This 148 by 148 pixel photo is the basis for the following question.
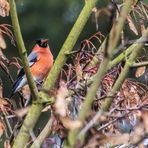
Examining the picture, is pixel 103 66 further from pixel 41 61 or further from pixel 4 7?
pixel 41 61

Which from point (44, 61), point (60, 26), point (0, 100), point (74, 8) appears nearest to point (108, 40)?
point (0, 100)

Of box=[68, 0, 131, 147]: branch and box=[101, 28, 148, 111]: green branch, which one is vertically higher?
box=[68, 0, 131, 147]: branch

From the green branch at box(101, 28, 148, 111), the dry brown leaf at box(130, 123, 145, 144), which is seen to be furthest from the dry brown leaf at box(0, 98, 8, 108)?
the dry brown leaf at box(130, 123, 145, 144)

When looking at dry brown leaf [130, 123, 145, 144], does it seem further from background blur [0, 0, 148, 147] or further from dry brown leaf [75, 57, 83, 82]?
background blur [0, 0, 148, 147]

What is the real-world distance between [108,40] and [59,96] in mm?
241

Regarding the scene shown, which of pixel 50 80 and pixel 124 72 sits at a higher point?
pixel 124 72

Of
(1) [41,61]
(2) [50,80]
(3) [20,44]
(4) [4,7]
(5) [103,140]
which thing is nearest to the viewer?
(5) [103,140]

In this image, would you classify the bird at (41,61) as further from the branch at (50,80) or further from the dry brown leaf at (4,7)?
the dry brown leaf at (4,7)

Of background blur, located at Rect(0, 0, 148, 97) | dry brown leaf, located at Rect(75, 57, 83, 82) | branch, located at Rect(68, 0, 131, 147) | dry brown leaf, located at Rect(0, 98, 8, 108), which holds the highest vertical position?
branch, located at Rect(68, 0, 131, 147)

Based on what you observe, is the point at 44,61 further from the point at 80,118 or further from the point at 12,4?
the point at 80,118

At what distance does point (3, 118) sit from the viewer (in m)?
4.04

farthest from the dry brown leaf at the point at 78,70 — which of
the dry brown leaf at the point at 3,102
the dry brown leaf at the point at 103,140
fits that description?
the dry brown leaf at the point at 103,140

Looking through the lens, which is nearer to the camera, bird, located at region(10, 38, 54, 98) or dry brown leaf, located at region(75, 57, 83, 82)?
dry brown leaf, located at region(75, 57, 83, 82)

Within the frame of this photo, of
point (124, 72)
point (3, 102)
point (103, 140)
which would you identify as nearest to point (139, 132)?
point (103, 140)
